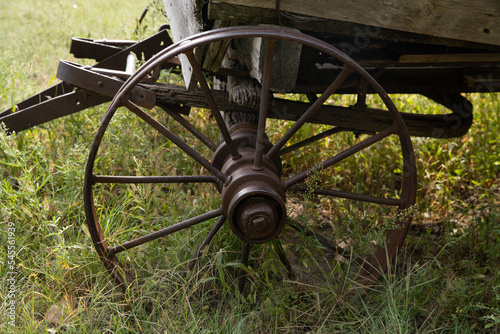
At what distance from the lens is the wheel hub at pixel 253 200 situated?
2.06 meters

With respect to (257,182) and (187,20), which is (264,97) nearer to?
(257,182)

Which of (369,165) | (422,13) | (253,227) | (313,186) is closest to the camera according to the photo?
(422,13)

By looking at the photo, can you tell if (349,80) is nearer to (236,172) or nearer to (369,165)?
(236,172)

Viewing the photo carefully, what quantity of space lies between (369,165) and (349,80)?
46.0 inches

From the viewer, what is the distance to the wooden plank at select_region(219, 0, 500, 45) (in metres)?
1.89

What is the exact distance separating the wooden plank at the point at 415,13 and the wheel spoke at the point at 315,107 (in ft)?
0.72

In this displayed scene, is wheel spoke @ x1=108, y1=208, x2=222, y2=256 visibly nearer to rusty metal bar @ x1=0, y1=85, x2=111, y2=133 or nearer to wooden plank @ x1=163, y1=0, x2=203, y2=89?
wooden plank @ x1=163, y1=0, x2=203, y2=89

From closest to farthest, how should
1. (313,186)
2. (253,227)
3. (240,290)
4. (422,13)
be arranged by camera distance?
(422,13)
(253,227)
(313,186)
(240,290)

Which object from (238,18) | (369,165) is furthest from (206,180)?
(369,165)

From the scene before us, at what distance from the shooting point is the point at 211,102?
2.13 m

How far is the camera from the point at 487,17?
1.94 metres

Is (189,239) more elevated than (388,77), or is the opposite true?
(388,77)

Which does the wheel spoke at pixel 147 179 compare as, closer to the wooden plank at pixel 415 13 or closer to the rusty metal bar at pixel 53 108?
the rusty metal bar at pixel 53 108

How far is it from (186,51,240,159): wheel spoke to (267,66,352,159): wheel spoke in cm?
16
